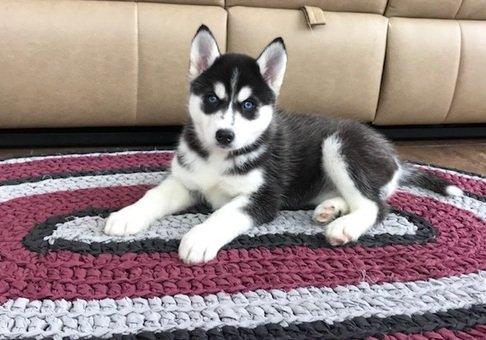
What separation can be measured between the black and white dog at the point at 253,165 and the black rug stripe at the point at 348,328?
0.74 feet

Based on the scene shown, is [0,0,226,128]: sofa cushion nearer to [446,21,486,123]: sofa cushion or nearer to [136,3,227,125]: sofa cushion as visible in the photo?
[136,3,227,125]: sofa cushion

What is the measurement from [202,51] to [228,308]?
0.64 m

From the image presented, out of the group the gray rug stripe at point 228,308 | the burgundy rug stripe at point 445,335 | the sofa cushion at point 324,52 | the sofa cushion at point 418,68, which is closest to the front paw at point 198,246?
the gray rug stripe at point 228,308

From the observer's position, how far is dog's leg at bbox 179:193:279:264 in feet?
3.51

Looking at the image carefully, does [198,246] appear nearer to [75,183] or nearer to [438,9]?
[75,183]

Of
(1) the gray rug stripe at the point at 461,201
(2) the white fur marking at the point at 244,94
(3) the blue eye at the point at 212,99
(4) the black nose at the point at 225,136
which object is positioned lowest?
(1) the gray rug stripe at the point at 461,201

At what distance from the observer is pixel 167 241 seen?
1146mm

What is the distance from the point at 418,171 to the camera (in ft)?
5.30

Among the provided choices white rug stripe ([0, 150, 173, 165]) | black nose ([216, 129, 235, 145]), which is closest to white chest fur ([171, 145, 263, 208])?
black nose ([216, 129, 235, 145])

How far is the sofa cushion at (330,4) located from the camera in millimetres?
1868

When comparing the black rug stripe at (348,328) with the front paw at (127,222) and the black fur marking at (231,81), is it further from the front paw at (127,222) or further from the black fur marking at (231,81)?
the black fur marking at (231,81)

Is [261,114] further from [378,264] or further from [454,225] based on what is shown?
[454,225]

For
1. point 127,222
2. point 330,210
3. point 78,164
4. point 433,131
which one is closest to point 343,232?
point 330,210

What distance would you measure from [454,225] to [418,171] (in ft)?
0.96
